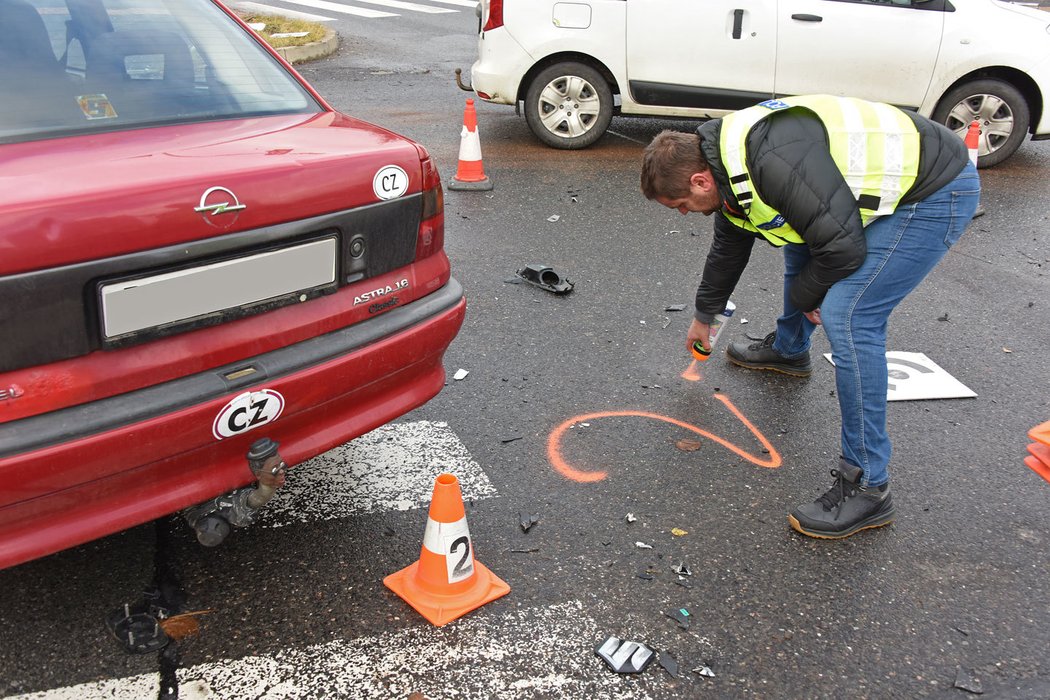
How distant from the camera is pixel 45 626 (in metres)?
2.69

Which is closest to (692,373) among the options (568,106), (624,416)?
(624,416)

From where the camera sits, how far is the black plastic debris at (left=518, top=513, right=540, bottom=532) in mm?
3230

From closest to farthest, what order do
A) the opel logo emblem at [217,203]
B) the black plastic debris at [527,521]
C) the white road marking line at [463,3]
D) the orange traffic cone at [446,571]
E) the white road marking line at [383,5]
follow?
1. the opel logo emblem at [217,203]
2. the orange traffic cone at [446,571]
3. the black plastic debris at [527,521]
4. the white road marking line at [383,5]
5. the white road marking line at [463,3]

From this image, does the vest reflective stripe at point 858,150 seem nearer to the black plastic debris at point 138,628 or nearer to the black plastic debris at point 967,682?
the black plastic debris at point 967,682

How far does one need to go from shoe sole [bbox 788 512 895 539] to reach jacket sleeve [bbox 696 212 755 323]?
0.99 m

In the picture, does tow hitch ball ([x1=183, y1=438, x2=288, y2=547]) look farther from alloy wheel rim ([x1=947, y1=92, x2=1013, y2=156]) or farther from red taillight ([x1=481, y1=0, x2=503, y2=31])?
alloy wheel rim ([x1=947, y1=92, x2=1013, y2=156])

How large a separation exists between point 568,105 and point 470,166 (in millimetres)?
1400

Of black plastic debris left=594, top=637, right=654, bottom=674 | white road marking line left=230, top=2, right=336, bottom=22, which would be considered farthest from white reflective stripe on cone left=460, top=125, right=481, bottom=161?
white road marking line left=230, top=2, right=336, bottom=22

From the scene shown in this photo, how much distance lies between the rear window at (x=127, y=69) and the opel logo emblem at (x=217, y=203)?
691 mm

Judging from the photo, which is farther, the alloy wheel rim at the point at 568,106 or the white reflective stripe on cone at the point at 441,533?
the alloy wheel rim at the point at 568,106

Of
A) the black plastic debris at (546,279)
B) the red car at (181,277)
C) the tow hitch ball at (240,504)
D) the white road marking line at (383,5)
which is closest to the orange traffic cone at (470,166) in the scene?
the black plastic debris at (546,279)

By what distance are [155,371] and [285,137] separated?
921 millimetres

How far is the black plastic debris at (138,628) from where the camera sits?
103 inches

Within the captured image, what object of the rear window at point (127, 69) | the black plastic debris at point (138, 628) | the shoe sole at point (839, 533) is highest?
the rear window at point (127, 69)
